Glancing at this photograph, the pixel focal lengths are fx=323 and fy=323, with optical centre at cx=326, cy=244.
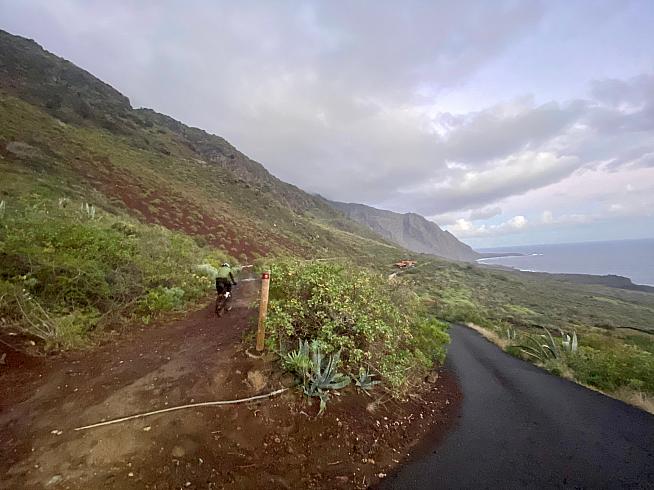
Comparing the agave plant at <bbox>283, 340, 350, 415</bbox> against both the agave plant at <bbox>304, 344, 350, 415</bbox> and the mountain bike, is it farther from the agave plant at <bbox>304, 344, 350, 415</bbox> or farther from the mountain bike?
the mountain bike

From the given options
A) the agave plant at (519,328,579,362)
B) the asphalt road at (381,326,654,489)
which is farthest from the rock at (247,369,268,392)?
the agave plant at (519,328,579,362)

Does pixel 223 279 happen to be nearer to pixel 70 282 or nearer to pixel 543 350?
pixel 70 282

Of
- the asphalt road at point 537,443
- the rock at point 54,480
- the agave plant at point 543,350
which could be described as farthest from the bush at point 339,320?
the agave plant at point 543,350

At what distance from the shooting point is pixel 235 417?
4.78 m

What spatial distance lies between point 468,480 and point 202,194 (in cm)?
3988

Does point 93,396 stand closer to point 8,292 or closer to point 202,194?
point 8,292

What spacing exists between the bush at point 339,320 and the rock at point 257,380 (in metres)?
0.58

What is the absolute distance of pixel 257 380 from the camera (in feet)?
18.1

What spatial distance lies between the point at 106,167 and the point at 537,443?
35.3m

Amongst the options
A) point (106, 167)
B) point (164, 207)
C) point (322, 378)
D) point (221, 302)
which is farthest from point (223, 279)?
point (106, 167)

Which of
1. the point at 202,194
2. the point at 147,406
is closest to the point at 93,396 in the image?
the point at 147,406

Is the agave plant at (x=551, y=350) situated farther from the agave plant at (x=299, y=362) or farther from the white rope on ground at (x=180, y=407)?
the white rope on ground at (x=180, y=407)

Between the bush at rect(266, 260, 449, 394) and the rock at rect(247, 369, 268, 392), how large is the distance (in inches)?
22.8

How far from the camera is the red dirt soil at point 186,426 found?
150 inches
